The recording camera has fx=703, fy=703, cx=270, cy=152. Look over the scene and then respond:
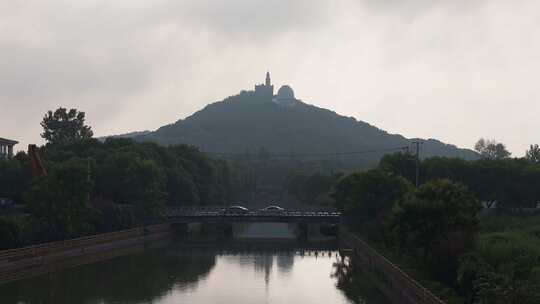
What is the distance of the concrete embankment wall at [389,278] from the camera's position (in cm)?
4875

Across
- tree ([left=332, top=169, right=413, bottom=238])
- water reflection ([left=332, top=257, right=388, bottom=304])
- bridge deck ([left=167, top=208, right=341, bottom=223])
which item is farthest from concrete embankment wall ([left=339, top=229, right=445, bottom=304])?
bridge deck ([left=167, top=208, right=341, bottom=223])

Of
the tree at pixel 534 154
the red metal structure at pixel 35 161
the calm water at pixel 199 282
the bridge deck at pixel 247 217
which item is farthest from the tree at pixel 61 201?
the tree at pixel 534 154

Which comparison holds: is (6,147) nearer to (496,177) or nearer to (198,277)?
(198,277)

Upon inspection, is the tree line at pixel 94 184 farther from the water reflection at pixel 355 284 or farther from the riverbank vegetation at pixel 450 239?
the riverbank vegetation at pixel 450 239

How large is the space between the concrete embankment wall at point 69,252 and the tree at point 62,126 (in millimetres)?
47323

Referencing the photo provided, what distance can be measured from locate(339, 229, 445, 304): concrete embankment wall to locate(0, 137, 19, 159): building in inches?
2615

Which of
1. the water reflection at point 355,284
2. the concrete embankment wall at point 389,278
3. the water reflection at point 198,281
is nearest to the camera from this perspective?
the concrete embankment wall at point 389,278

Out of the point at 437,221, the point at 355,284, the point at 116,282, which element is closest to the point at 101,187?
the point at 116,282

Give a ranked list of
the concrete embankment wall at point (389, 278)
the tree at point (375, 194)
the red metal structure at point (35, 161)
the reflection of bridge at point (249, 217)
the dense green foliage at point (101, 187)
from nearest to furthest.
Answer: the concrete embankment wall at point (389, 278), the dense green foliage at point (101, 187), the tree at point (375, 194), the red metal structure at point (35, 161), the reflection of bridge at point (249, 217)

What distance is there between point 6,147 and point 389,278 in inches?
3461

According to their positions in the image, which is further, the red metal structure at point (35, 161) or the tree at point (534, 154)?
the tree at point (534, 154)

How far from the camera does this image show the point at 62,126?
144 meters

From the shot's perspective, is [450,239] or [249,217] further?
[249,217]

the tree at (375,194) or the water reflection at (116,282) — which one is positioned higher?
the tree at (375,194)
